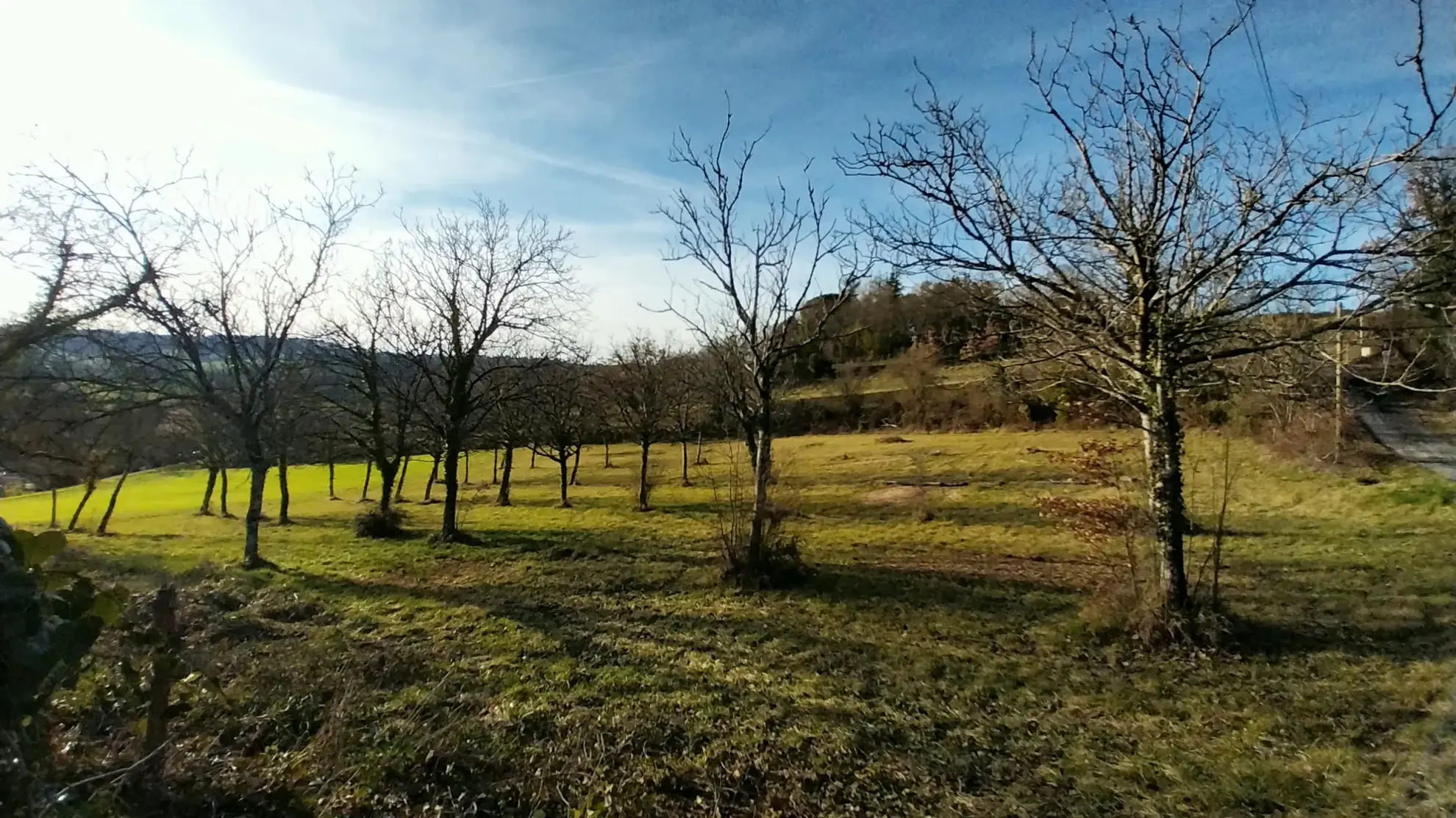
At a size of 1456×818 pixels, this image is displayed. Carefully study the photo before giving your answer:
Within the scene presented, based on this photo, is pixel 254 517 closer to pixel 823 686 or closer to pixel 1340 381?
pixel 823 686

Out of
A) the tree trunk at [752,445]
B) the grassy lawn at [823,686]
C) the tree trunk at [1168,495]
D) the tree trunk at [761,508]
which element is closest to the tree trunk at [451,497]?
the grassy lawn at [823,686]

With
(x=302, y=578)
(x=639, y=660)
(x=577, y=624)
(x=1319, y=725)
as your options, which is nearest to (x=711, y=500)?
(x=302, y=578)

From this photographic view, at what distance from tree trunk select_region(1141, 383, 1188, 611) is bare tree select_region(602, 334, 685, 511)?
1698 cm

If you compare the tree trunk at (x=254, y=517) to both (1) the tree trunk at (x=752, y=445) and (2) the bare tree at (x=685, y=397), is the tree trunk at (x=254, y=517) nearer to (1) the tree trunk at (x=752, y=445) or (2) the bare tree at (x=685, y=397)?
(1) the tree trunk at (x=752, y=445)

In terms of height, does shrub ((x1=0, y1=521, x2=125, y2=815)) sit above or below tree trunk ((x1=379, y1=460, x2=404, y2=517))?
above

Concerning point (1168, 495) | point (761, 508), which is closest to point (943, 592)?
point (761, 508)

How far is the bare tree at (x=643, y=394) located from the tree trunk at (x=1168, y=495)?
55.7 feet

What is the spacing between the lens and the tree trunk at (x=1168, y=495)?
7.46 metres

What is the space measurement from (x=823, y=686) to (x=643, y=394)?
64.3 feet

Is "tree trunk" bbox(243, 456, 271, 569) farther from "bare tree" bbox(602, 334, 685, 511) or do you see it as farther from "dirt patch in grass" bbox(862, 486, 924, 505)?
"dirt patch in grass" bbox(862, 486, 924, 505)

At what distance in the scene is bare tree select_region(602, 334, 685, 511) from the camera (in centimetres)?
2541

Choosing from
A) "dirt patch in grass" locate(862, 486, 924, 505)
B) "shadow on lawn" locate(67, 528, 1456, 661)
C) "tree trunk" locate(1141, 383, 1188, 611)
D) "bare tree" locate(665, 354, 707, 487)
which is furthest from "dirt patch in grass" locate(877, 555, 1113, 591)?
"bare tree" locate(665, 354, 707, 487)

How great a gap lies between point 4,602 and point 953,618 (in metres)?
9.24

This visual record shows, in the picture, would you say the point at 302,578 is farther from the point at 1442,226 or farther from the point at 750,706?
the point at 1442,226
